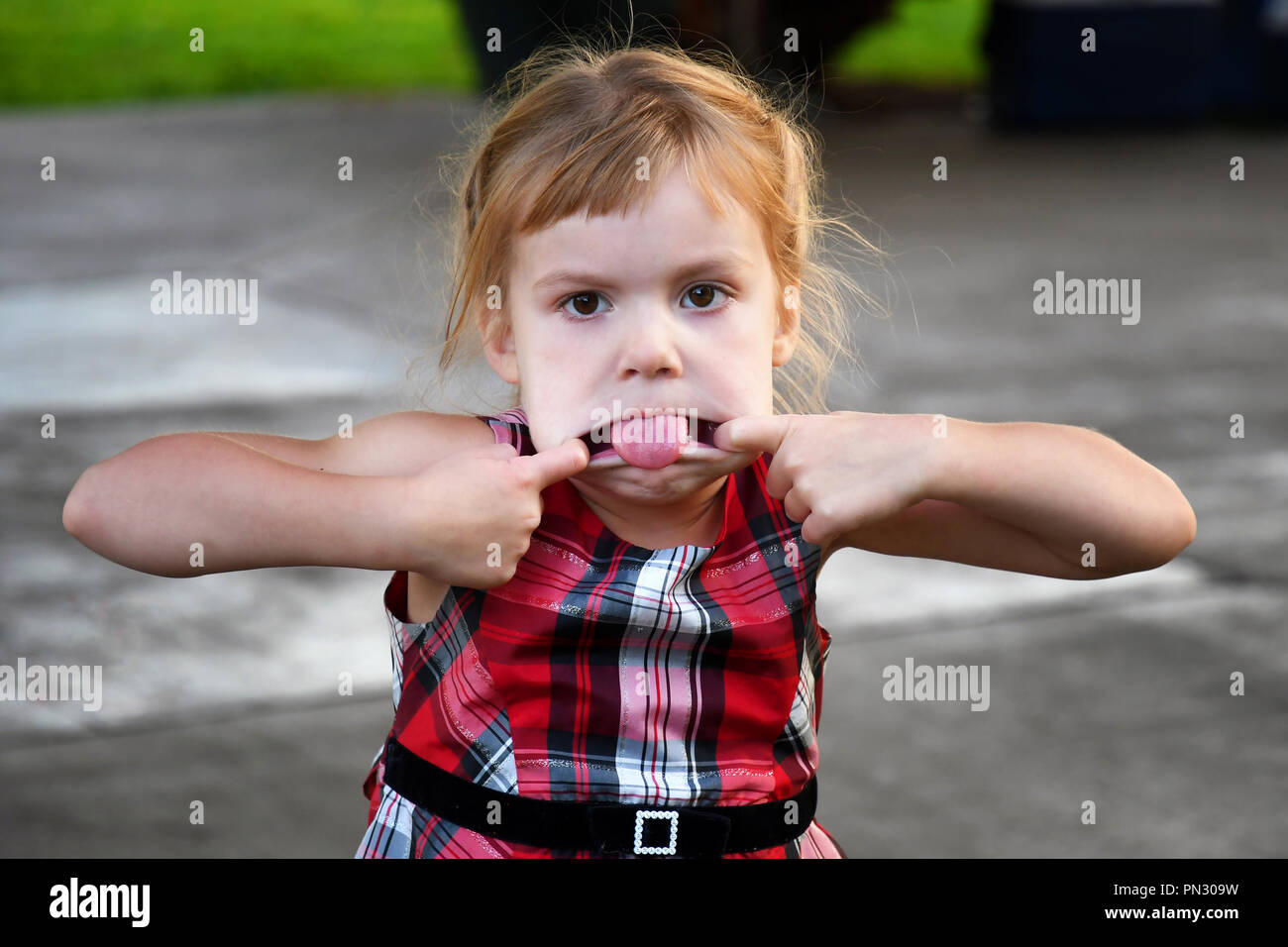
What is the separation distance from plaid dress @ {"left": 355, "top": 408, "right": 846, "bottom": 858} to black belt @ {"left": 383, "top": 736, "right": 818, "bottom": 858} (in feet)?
0.04

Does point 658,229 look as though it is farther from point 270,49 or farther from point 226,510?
point 270,49

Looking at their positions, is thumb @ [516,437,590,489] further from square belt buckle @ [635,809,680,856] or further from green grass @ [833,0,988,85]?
green grass @ [833,0,988,85]

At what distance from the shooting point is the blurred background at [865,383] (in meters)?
3.12

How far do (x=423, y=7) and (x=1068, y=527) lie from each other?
59.6ft

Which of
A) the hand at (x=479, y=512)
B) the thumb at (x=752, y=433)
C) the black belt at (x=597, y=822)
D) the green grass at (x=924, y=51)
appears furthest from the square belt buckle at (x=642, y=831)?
the green grass at (x=924, y=51)

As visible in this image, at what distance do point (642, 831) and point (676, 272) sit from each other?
0.60 metres

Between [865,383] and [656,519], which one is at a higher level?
[865,383]

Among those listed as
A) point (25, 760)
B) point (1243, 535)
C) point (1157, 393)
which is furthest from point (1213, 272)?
point (25, 760)

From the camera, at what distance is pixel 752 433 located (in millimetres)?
1572

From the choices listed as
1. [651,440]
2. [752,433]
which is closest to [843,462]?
[752,433]

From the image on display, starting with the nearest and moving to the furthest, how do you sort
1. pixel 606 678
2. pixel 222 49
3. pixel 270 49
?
pixel 606 678 → pixel 222 49 → pixel 270 49

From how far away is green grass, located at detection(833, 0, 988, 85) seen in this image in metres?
13.9

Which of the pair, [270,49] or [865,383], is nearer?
[865,383]

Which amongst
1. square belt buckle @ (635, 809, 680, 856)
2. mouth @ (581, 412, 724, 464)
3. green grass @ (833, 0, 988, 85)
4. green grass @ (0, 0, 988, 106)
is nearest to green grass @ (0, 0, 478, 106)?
green grass @ (0, 0, 988, 106)
